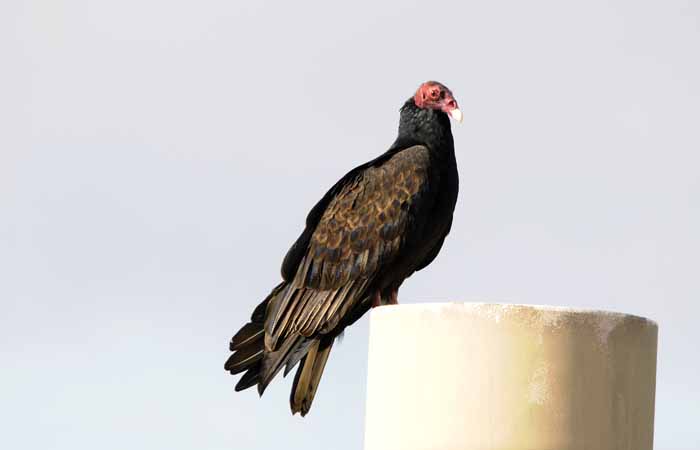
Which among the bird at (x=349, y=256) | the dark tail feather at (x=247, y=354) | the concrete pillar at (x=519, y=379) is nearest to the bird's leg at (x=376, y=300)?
the bird at (x=349, y=256)

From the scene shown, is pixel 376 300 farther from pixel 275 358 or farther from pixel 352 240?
pixel 275 358

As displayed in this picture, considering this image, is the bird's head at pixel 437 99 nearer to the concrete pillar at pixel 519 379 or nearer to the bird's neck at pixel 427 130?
the bird's neck at pixel 427 130

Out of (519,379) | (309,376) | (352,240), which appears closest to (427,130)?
(352,240)

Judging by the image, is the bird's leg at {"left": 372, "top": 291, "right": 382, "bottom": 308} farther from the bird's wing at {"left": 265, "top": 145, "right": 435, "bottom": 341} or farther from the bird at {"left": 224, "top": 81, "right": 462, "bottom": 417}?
the bird's wing at {"left": 265, "top": 145, "right": 435, "bottom": 341}

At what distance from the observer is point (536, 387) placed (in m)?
4.74

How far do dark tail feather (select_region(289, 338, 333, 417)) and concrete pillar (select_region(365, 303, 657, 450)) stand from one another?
1.98 meters

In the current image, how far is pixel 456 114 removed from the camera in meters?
7.27

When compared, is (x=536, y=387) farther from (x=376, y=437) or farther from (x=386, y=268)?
(x=386, y=268)

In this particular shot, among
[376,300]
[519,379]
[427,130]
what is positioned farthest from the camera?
[427,130]

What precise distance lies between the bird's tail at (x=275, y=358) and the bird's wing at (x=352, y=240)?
0.26 ft

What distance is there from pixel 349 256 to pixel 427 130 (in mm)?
824

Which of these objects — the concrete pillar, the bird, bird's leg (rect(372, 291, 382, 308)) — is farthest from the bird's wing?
the concrete pillar

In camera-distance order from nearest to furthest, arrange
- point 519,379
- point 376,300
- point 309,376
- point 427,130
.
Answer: point 519,379 → point 309,376 → point 376,300 → point 427,130

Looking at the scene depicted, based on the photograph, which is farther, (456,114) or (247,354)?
(456,114)
